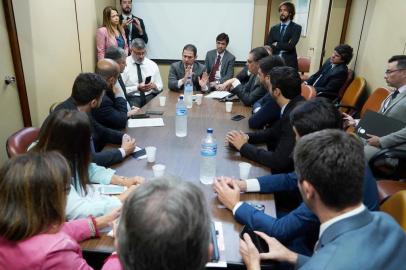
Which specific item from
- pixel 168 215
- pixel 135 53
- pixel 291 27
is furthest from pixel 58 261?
pixel 291 27

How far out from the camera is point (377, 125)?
2.76 m

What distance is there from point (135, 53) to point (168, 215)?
3389 mm

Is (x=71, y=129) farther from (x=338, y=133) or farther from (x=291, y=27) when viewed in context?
(x=291, y=27)

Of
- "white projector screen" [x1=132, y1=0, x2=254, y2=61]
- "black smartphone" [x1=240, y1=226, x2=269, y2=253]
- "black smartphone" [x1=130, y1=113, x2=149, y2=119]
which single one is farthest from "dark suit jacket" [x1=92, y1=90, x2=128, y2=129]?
"white projector screen" [x1=132, y1=0, x2=254, y2=61]

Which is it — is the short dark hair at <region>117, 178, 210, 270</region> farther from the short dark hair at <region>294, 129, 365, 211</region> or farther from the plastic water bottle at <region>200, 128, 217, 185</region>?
the plastic water bottle at <region>200, 128, 217, 185</region>

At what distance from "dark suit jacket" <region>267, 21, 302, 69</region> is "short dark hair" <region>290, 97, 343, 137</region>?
331 cm

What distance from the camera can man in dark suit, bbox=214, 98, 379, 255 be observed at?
4.42 feet

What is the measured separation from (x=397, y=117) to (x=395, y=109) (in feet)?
0.24

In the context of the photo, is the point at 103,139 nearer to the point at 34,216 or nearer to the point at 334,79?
the point at 34,216

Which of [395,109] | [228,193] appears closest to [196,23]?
[395,109]

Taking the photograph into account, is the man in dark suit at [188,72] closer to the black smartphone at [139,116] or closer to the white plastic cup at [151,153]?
the black smartphone at [139,116]

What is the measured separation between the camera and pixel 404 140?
2.54 m

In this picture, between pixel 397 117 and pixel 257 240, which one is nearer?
pixel 257 240

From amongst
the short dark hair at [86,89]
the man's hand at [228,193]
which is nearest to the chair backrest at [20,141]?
the short dark hair at [86,89]
